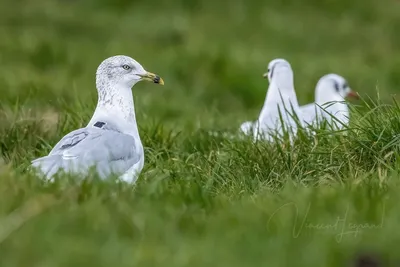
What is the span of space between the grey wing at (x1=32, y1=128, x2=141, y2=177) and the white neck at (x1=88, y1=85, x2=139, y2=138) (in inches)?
8.3

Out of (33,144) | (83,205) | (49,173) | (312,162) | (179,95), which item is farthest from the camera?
(179,95)

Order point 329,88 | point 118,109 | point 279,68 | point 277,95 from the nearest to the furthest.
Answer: point 118,109 → point 277,95 → point 279,68 → point 329,88

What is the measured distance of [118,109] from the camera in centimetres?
548

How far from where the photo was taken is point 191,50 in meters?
11.8

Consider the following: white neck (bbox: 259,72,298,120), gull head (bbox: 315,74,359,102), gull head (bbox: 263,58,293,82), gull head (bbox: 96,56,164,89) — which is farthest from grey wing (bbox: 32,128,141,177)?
gull head (bbox: 315,74,359,102)

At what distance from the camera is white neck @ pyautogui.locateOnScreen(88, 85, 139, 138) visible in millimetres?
5406

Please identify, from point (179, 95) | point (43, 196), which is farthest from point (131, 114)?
point (179, 95)

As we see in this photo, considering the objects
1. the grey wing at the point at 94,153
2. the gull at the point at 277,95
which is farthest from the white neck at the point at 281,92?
the grey wing at the point at 94,153

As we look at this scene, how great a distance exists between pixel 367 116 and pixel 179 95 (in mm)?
5068

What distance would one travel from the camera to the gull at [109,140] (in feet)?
15.8

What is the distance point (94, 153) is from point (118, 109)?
62 cm

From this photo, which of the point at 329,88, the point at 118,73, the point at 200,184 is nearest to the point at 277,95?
the point at 329,88

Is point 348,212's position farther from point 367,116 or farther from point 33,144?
point 33,144

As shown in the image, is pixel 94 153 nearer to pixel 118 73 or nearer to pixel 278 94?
pixel 118 73
